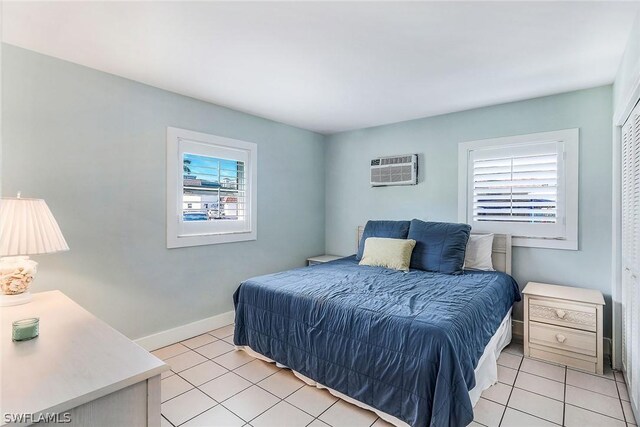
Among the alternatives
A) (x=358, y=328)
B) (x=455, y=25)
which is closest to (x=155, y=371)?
(x=358, y=328)

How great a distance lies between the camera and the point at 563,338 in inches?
100

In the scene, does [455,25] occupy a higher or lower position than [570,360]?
higher

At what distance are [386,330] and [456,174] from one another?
235 centimetres

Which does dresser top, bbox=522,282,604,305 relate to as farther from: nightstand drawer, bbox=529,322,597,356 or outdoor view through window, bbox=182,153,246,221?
outdoor view through window, bbox=182,153,246,221

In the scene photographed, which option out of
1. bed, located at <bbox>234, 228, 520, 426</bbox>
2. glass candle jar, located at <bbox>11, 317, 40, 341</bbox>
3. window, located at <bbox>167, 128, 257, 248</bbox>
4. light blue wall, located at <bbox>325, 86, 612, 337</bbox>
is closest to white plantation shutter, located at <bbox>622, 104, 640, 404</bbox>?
light blue wall, located at <bbox>325, 86, 612, 337</bbox>

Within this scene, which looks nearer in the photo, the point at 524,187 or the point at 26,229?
the point at 26,229

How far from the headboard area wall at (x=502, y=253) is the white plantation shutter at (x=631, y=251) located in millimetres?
863

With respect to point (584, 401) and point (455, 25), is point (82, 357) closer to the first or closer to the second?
point (455, 25)

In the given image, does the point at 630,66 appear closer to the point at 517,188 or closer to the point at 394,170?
the point at 517,188

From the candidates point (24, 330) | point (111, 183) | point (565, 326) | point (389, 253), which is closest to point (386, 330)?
point (389, 253)

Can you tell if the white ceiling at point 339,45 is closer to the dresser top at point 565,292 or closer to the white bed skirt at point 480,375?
the dresser top at point 565,292

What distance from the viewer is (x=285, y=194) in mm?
4137

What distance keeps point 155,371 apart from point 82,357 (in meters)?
0.31

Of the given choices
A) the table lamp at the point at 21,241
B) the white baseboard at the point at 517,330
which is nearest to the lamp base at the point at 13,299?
the table lamp at the point at 21,241
